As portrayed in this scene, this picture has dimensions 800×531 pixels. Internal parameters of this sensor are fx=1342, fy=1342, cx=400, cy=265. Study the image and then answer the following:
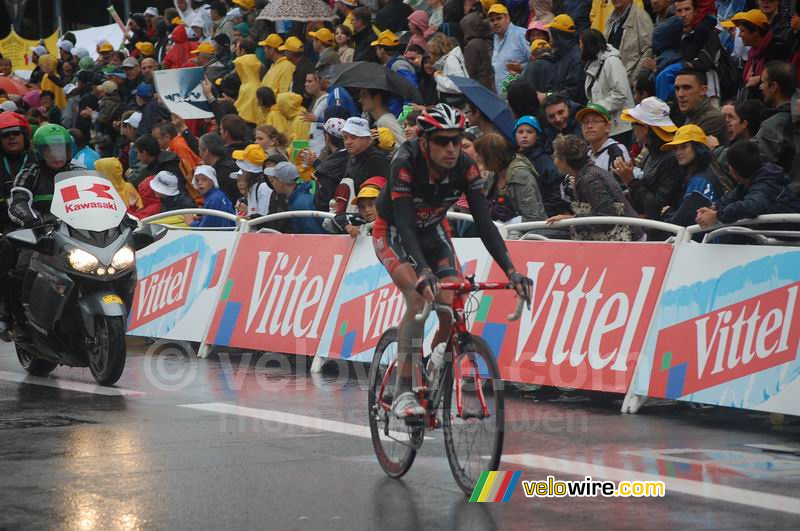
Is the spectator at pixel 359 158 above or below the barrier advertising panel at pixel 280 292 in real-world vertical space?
above

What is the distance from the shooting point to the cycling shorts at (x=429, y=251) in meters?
7.96

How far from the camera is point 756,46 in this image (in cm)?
1260

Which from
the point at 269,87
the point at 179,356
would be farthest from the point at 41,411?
the point at 269,87

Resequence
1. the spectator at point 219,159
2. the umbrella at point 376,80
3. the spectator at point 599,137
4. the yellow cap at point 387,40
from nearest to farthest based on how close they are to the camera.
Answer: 1. the spectator at point 599,137
2. the umbrella at point 376,80
3. the spectator at point 219,159
4. the yellow cap at point 387,40

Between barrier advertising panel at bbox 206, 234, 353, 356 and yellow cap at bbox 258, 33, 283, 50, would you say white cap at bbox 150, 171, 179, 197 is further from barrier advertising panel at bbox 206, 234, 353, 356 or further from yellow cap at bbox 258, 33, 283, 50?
yellow cap at bbox 258, 33, 283, 50

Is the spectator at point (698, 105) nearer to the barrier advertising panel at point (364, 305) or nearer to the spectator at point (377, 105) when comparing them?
the barrier advertising panel at point (364, 305)

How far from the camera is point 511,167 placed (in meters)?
12.1

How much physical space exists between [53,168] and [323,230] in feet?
9.72

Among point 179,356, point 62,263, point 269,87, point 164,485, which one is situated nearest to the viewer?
point 164,485

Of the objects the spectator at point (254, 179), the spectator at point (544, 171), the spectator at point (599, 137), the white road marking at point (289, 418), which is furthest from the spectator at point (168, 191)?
the white road marking at point (289, 418)

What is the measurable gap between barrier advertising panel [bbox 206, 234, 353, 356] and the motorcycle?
176 centimetres

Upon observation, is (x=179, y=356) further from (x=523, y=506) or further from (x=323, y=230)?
(x=523, y=506)

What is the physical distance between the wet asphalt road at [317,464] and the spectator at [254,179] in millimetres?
3940

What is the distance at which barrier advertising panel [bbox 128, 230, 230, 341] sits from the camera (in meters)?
14.1
